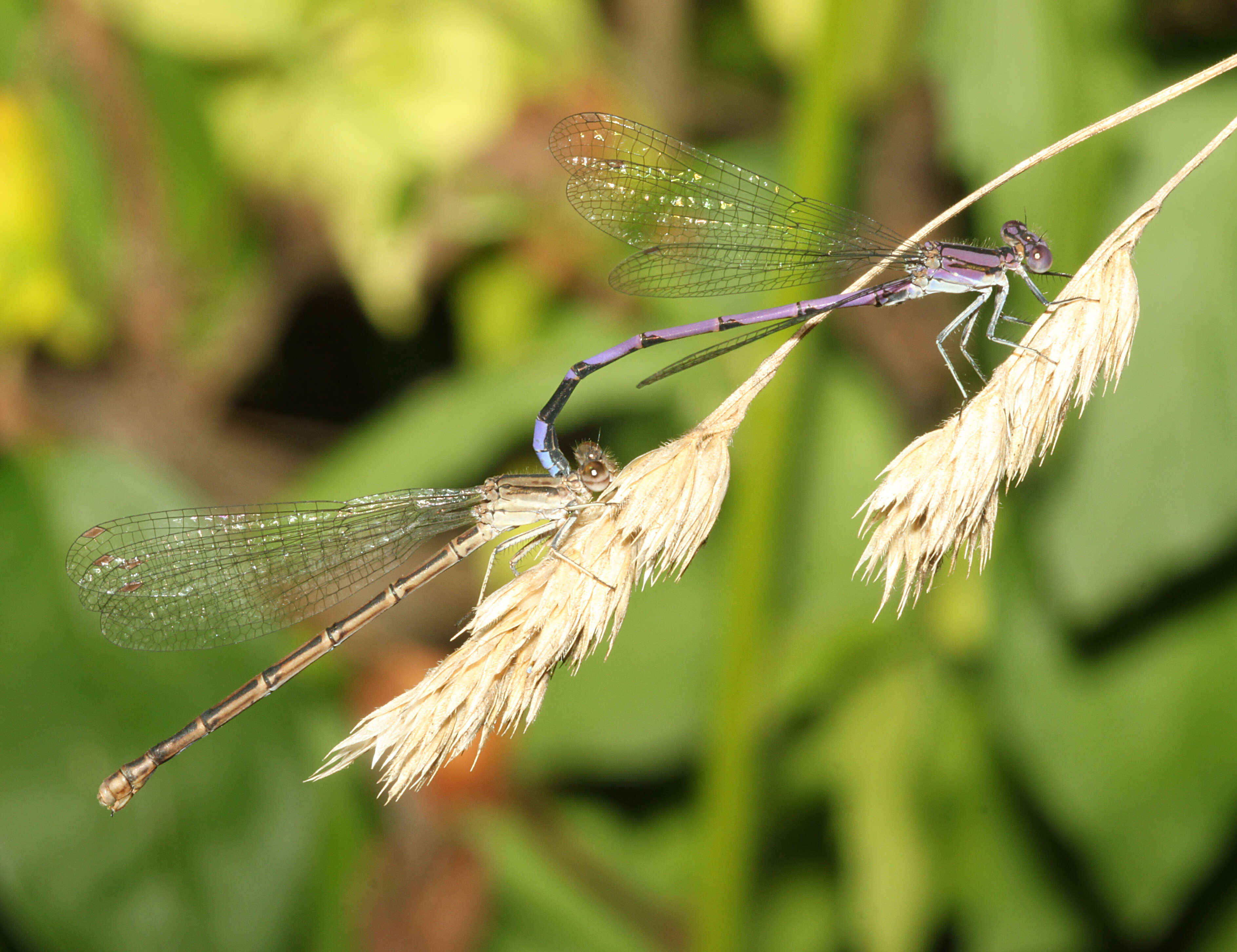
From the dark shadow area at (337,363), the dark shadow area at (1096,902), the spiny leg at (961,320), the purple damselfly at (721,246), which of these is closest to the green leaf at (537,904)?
the dark shadow area at (1096,902)

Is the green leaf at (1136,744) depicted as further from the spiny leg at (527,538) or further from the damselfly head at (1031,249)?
the spiny leg at (527,538)

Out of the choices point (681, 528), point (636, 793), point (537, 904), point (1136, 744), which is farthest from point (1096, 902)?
point (681, 528)

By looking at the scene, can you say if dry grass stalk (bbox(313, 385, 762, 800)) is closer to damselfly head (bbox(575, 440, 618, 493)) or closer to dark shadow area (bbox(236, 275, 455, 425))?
damselfly head (bbox(575, 440, 618, 493))

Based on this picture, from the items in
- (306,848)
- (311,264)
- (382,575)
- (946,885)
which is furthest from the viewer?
(311,264)

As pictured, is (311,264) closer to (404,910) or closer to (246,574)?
(246,574)

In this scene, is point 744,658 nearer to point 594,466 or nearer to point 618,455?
point 618,455

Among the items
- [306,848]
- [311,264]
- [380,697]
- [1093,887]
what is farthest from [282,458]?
[1093,887]
